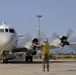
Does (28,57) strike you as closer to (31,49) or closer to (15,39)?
(31,49)

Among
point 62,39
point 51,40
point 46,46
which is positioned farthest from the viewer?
point 51,40

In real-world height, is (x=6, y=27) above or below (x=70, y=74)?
above

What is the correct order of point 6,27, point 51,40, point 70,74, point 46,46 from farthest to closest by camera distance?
point 51,40 → point 6,27 → point 46,46 → point 70,74

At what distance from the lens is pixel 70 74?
583 inches

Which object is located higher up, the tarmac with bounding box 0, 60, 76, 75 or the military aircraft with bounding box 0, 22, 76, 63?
the military aircraft with bounding box 0, 22, 76, 63

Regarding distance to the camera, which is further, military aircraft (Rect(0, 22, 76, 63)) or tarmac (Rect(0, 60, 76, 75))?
military aircraft (Rect(0, 22, 76, 63))

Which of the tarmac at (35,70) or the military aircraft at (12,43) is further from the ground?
the military aircraft at (12,43)

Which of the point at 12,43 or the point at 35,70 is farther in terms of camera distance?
the point at 12,43

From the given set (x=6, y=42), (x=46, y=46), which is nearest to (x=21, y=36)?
(x=6, y=42)

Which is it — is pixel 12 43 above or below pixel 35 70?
above

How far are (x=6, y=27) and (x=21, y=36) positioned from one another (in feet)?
16.0

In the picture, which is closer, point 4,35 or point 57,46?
point 4,35

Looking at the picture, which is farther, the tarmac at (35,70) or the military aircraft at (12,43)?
the military aircraft at (12,43)

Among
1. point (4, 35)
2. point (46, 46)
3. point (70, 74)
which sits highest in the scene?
point (4, 35)
